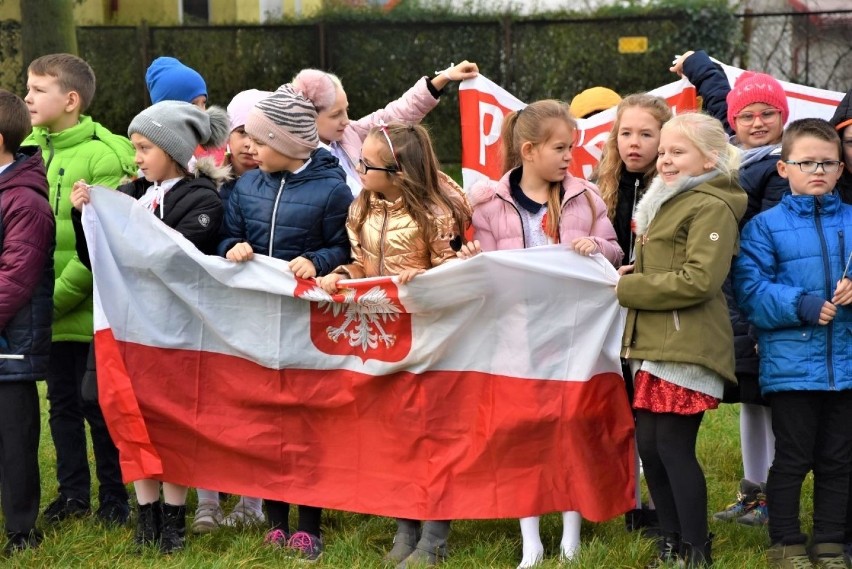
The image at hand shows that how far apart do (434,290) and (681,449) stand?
113 cm

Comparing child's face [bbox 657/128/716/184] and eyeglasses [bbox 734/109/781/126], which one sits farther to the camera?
eyeglasses [bbox 734/109/781/126]

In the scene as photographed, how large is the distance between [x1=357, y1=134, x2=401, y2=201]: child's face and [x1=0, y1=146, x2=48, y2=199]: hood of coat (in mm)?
1373

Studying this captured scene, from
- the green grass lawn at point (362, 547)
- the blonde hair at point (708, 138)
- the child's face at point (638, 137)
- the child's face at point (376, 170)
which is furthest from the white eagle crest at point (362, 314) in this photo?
the blonde hair at point (708, 138)

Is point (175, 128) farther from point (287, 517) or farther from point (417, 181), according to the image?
point (287, 517)

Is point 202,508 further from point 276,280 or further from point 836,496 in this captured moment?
point 836,496

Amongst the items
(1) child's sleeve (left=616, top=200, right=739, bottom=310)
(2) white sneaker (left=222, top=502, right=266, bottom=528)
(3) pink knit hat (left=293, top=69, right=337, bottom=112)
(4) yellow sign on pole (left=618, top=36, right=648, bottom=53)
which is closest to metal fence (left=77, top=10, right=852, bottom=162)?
(4) yellow sign on pole (left=618, top=36, right=648, bottom=53)

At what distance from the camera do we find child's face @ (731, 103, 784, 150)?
5.63m

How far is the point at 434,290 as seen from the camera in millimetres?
5031

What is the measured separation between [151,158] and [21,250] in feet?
2.14

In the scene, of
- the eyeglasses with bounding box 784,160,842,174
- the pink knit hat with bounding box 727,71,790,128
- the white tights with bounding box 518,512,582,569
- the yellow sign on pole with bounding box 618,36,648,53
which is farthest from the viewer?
the yellow sign on pole with bounding box 618,36,648,53

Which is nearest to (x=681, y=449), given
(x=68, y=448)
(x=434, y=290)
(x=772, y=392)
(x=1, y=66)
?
(x=772, y=392)

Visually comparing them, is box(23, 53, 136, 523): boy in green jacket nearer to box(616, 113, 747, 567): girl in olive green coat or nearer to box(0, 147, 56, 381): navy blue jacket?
box(0, 147, 56, 381): navy blue jacket

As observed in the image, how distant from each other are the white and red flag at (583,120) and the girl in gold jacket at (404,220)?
1.36 m

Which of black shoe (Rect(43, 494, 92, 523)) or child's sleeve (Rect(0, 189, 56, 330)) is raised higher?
child's sleeve (Rect(0, 189, 56, 330))
